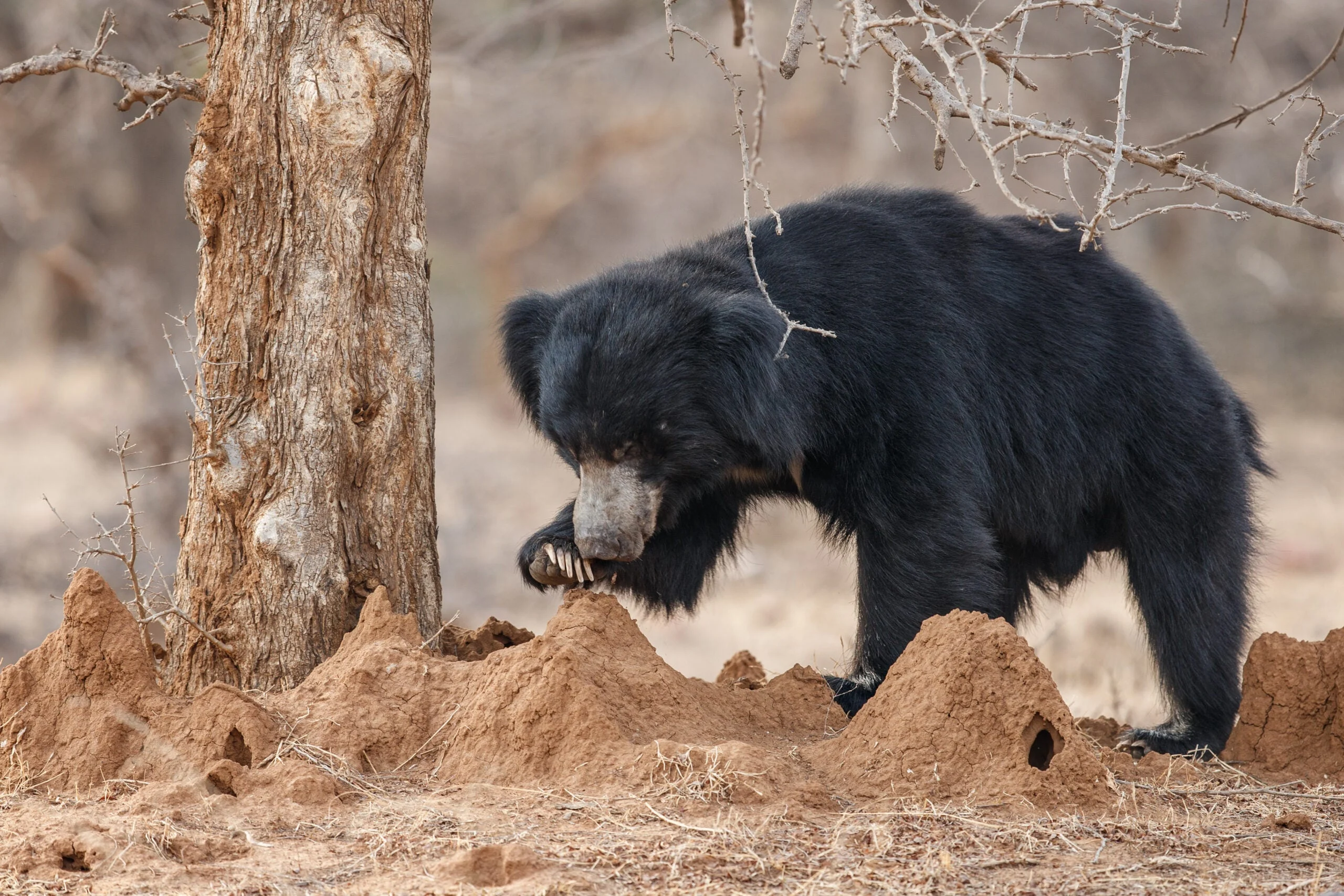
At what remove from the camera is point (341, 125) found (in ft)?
12.0

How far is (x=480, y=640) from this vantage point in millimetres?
4004

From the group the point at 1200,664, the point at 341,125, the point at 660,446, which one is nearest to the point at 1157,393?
the point at 1200,664

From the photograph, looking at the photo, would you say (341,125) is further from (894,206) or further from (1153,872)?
(1153,872)

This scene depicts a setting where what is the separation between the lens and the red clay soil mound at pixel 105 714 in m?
3.17

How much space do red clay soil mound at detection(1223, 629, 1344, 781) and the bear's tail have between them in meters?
1.00

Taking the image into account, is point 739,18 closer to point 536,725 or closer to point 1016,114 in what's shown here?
point 1016,114

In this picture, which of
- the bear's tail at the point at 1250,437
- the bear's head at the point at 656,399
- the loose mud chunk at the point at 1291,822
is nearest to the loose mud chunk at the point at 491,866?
the bear's head at the point at 656,399

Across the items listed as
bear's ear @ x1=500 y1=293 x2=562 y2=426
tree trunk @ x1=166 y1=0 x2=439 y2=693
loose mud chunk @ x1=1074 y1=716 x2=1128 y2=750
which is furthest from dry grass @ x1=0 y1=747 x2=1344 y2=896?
bear's ear @ x1=500 y1=293 x2=562 y2=426

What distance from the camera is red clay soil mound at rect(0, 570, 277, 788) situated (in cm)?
317

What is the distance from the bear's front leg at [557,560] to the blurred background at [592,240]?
17.2 feet

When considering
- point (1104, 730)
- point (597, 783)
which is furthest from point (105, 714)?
point (1104, 730)

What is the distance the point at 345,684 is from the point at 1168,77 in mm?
14051

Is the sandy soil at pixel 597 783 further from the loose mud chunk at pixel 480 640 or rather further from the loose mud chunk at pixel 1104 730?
the loose mud chunk at pixel 1104 730

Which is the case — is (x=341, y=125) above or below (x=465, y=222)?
below
